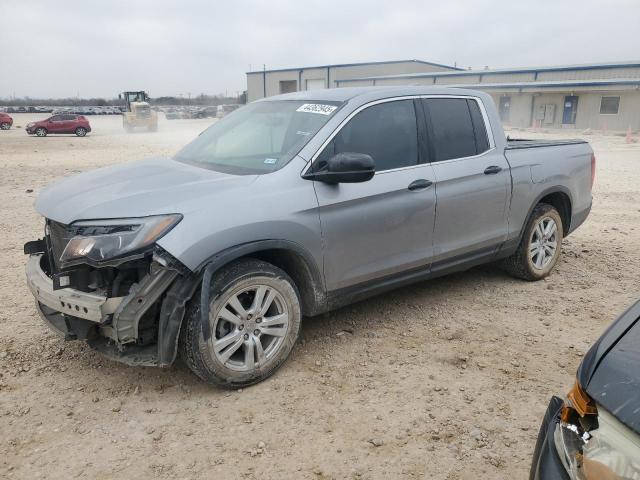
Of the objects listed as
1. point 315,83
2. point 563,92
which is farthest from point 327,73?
point 563,92

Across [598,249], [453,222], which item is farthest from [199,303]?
[598,249]

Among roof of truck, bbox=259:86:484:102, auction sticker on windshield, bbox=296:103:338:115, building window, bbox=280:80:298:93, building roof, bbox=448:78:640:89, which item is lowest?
auction sticker on windshield, bbox=296:103:338:115

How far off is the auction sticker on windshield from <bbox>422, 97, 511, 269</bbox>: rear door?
Answer: 0.88 m

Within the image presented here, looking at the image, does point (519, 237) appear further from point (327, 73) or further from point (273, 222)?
point (327, 73)

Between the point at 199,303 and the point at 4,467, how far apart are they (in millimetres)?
1246

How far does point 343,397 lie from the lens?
337 centimetres

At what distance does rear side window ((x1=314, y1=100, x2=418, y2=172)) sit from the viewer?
12.6 feet

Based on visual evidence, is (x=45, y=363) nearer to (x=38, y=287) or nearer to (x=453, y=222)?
(x=38, y=287)

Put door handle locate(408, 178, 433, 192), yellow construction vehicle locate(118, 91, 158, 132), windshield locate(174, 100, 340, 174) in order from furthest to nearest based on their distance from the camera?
1. yellow construction vehicle locate(118, 91, 158, 132)
2. door handle locate(408, 178, 433, 192)
3. windshield locate(174, 100, 340, 174)

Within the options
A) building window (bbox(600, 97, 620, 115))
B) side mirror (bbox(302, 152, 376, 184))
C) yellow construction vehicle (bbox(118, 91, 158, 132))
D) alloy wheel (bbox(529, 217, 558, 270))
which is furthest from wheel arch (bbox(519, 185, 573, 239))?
yellow construction vehicle (bbox(118, 91, 158, 132))

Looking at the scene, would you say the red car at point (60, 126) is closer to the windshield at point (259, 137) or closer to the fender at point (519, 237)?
the windshield at point (259, 137)

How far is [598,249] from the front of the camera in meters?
6.59

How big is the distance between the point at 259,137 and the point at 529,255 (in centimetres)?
285

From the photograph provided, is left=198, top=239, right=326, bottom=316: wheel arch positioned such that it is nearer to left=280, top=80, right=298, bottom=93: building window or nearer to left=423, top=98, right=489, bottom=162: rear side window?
left=423, top=98, right=489, bottom=162: rear side window
